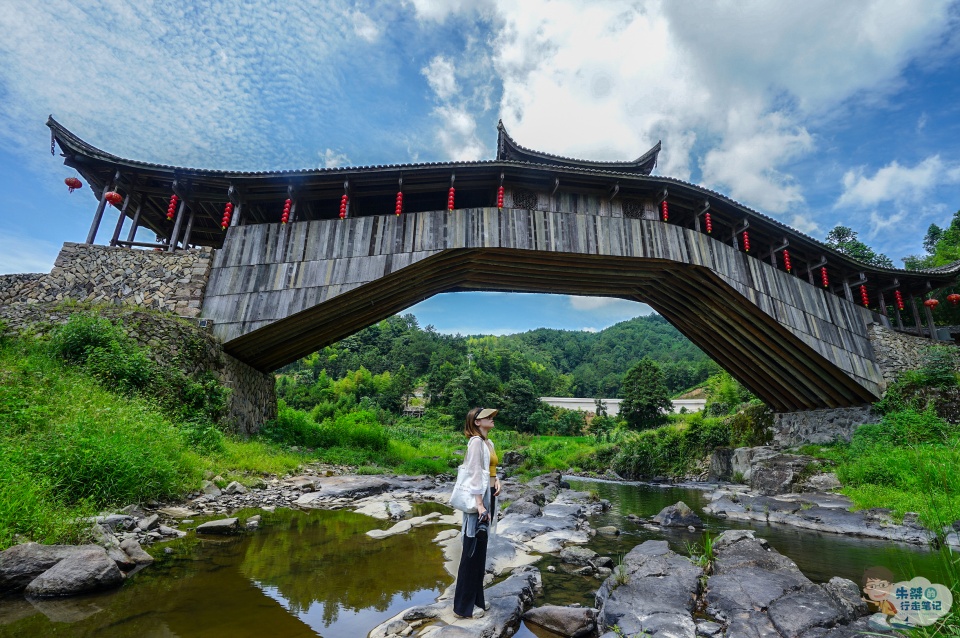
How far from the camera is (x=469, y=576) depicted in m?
3.41

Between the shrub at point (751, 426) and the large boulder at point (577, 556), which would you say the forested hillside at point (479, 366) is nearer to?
the shrub at point (751, 426)

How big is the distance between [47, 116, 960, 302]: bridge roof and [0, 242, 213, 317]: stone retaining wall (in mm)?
2204

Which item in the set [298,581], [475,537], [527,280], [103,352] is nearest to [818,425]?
[527,280]

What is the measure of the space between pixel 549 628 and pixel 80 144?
55.3ft

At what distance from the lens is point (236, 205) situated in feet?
43.4

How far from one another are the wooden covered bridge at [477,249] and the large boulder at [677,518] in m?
7.23

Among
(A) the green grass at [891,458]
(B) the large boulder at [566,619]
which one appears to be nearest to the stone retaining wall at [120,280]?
(B) the large boulder at [566,619]

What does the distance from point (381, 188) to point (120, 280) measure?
774cm

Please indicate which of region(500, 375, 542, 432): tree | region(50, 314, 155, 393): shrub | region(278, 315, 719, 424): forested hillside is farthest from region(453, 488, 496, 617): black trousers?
region(500, 375, 542, 432): tree

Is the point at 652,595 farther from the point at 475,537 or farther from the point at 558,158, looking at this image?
the point at 558,158

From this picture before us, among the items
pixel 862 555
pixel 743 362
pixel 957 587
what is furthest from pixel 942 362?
pixel 957 587

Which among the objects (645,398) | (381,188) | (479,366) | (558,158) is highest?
(558,158)

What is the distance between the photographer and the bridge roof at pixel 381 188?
12.8 metres

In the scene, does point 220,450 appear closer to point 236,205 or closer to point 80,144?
point 236,205
